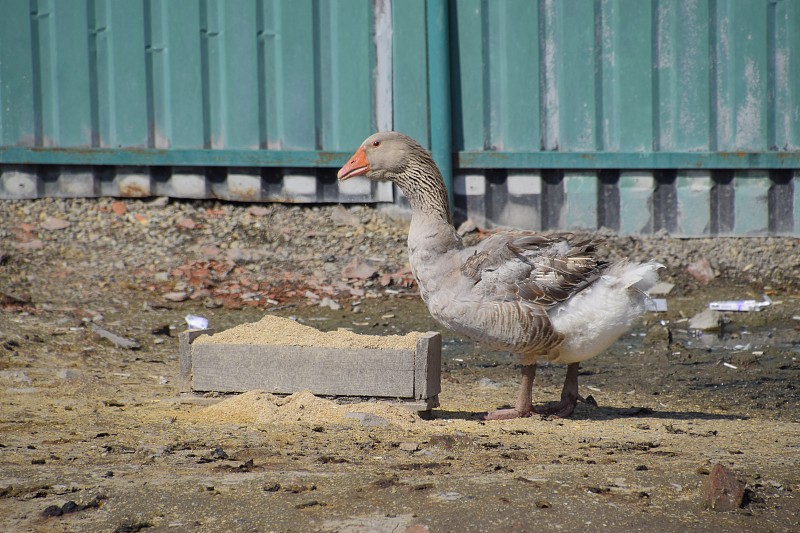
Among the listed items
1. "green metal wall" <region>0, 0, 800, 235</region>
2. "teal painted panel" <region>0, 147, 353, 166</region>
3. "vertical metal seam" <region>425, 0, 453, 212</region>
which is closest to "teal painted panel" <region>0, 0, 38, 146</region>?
"green metal wall" <region>0, 0, 800, 235</region>

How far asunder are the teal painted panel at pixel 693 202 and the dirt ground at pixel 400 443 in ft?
5.07

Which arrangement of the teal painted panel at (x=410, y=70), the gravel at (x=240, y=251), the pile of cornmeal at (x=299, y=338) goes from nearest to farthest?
the pile of cornmeal at (x=299, y=338), the gravel at (x=240, y=251), the teal painted panel at (x=410, y=70)

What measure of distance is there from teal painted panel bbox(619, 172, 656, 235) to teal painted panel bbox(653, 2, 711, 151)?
0.36 m

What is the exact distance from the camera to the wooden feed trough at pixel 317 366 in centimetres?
552

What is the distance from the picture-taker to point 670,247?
31.6ft

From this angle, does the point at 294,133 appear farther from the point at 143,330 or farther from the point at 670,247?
the point at 670,247

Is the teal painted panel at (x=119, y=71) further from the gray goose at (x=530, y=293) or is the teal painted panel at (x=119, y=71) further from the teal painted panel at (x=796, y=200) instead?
the teal painted panel at (x=796, y=200)

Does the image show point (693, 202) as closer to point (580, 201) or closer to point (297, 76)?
point (580, 201)

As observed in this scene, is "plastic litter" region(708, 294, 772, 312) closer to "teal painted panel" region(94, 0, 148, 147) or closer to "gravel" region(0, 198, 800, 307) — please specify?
"gravel" region(0, 198, 800, 307)

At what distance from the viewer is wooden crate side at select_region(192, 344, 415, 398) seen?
5539 mm

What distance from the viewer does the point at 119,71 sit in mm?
9984

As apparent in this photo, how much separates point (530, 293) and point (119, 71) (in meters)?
6.17

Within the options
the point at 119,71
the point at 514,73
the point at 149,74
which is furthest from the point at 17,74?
the point at 514,73

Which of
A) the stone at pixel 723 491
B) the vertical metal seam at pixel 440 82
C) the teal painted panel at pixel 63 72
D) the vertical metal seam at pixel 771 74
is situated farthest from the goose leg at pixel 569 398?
the teal painted panel at pixel 63 72
